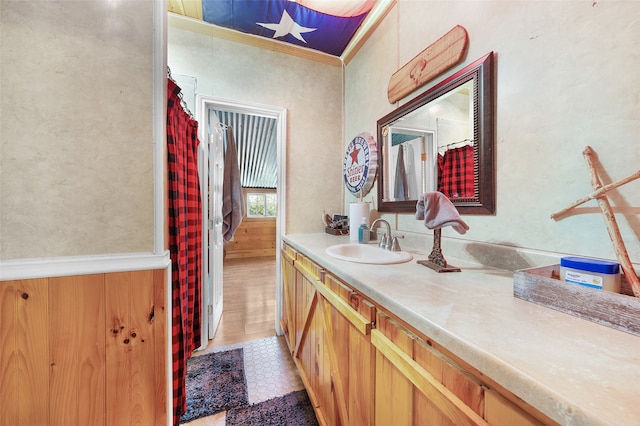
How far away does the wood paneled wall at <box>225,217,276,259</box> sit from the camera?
492 centimetres

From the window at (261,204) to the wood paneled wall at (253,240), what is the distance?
0.24 metres

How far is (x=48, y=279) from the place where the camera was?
0.74 metres

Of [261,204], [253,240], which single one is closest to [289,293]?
[253,240]

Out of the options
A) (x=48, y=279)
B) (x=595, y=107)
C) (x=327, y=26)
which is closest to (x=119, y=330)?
(x=48, y=279)

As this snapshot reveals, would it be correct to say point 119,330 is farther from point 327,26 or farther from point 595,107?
point 327,26

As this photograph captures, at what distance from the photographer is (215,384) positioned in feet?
4.62

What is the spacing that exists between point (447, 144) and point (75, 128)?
1.48m

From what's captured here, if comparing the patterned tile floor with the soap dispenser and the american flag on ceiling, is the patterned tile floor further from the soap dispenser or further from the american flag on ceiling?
the american flag on ceiling

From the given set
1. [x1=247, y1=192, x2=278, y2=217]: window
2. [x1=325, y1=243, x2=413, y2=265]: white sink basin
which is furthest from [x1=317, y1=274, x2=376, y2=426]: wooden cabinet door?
[x1=247, y1=192, x2=278, y2=217]: window

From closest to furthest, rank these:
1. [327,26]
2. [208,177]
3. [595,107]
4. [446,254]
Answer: [595,107] → [446,254] → [327,26] → [208,177]

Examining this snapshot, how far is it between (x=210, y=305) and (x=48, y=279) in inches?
48.2

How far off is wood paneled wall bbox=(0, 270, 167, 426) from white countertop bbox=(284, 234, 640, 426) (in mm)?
831

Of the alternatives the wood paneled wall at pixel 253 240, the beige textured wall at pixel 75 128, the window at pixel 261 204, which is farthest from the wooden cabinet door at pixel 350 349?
the window at pixel 261 204

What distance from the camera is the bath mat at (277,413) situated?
116 centimetres
